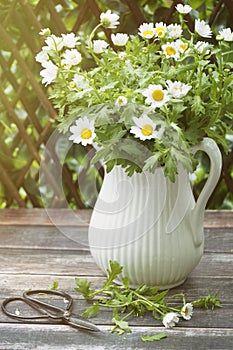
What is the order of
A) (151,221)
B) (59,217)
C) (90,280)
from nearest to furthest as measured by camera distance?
(151,221), (90,280), (59,217)

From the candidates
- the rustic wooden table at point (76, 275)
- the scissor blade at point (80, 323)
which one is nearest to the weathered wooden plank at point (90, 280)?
the rustic wooden table at point (76, 275)

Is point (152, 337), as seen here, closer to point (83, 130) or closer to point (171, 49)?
point (83, 130)

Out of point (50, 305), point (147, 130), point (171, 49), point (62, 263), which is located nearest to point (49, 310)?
point (50, 305)

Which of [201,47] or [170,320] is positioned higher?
[201,47]

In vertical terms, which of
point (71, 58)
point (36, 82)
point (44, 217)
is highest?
point (71, 58)

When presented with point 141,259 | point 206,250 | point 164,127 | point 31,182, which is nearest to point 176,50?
point 164,127

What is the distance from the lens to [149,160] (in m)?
1.13

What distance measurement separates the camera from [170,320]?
3.78 feet

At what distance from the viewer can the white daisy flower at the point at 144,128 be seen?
3.69 feet

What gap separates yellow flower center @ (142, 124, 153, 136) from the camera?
1.13 metres

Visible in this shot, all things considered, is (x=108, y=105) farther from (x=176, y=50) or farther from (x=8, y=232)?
(x=8, y=232)

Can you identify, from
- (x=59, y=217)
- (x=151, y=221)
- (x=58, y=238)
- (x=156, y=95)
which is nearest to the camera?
(x=156, y=95)

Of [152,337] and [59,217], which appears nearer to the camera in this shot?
[152,337]

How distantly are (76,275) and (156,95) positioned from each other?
1.32ft
